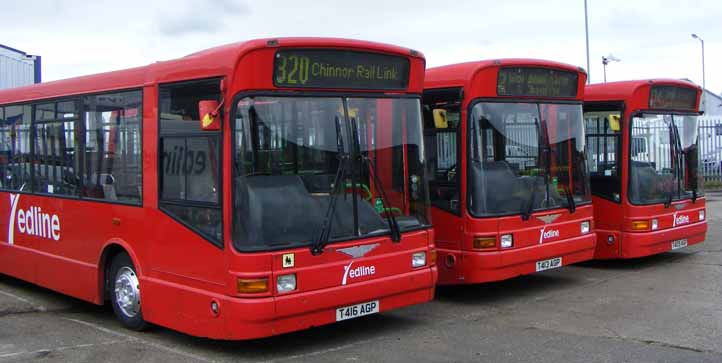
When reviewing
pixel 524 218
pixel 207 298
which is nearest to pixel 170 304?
pixel 207 298

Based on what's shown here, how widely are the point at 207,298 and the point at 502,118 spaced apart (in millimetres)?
4329

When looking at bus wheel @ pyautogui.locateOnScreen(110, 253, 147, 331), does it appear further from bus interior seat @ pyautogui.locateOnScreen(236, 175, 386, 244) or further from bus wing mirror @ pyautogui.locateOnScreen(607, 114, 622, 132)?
bus wing mirror @ pyautogui.locateOnScreen(607, 114, 622, 132)

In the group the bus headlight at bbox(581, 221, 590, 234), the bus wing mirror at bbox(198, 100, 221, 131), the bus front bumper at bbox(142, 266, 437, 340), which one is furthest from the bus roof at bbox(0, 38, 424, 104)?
the bus headlight at bbox(581, 221, 590, 234)

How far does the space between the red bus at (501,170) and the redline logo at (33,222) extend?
4.59 m

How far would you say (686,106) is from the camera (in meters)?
12.0

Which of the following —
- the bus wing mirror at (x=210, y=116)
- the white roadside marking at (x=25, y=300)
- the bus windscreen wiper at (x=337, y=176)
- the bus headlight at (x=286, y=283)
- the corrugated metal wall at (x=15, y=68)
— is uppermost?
Answer: the corrugated metal wall at (x=15, y=68)

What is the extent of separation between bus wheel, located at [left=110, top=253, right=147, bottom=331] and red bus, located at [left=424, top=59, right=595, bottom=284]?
3582mm

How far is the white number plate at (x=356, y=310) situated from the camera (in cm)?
706

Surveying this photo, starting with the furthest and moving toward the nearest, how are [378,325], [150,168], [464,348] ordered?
1. [378,325]
2. [150,168]
3. [464,348]

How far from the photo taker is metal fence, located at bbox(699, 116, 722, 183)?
26.1m

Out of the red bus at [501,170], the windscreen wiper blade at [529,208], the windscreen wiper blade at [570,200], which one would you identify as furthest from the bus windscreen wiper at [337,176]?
the windscreen wiper blade at [570,200]

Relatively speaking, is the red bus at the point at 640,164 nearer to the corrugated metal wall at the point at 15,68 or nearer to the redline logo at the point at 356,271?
the redline logo at the point at 356,271

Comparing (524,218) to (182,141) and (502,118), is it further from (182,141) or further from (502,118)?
(182,141)

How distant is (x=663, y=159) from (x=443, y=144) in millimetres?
4018
